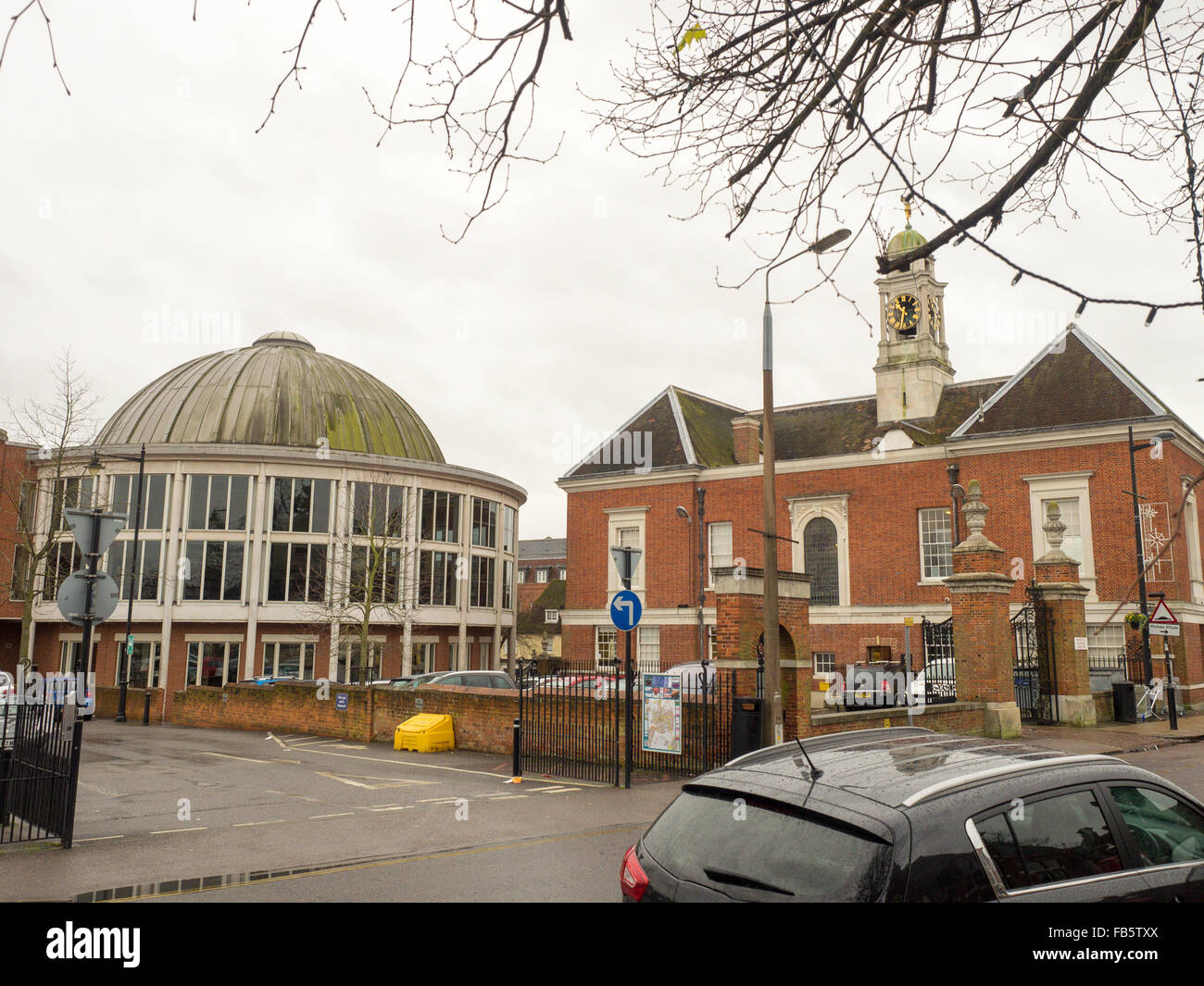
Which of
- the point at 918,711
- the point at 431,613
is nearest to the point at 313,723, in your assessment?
the point at 918,711

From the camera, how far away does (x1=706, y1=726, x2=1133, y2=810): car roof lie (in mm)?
3709

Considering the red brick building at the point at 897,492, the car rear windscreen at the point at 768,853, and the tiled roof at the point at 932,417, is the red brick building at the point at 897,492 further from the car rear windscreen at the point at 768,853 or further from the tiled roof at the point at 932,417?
the car rear windscreen at the point at 768,853

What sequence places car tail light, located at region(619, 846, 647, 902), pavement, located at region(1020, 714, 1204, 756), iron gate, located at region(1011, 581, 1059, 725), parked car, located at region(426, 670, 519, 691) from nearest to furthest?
car tail light, located at region(619, 846, 647, 902)
pavement, located at region(1020, 714, 1204, 756)
iron gate, located at region(1011, 581, 1059, 725)
parked car, located at region(426, 670, 519, 691)

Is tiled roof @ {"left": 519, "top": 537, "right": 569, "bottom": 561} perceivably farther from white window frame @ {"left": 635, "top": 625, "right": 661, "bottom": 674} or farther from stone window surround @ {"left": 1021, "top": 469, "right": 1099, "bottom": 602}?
stone window surround @ {"left": 1021, "top": 469, "right": 1099, "bottom": 602}

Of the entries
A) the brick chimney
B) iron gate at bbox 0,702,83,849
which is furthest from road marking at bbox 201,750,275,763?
the brick chimney

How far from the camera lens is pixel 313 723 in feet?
78.8

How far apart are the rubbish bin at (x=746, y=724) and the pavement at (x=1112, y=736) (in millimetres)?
6100

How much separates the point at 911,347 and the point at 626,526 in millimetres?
14175

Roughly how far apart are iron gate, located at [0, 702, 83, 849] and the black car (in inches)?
298
